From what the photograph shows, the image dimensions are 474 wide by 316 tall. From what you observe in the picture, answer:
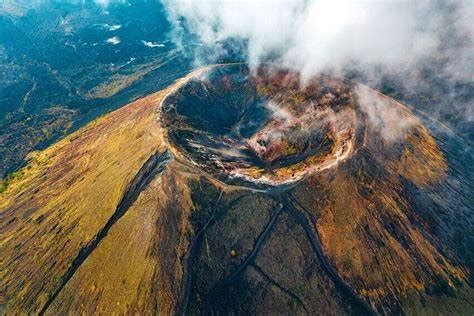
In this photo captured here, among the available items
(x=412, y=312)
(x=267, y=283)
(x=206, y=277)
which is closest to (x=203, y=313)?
(x=206, y=277)

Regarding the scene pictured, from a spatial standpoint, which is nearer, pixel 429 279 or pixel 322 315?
pixel 322 315

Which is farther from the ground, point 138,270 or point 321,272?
point 138,270

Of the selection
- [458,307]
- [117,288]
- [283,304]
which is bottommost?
[458,307]

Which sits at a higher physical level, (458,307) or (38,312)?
(38,312)

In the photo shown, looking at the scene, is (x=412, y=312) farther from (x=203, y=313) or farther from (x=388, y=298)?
(x=203, y=313)

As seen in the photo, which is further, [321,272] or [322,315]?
[321,272]

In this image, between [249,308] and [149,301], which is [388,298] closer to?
[249,308]

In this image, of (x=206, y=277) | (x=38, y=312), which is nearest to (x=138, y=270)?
(x=206, y=277)
